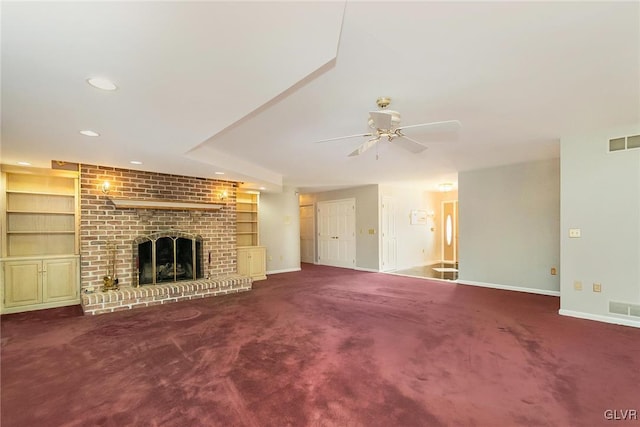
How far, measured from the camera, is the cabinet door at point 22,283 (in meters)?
4.50

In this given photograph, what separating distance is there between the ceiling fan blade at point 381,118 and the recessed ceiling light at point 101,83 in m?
1.88

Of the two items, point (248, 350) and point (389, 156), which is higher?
point (389, 156)

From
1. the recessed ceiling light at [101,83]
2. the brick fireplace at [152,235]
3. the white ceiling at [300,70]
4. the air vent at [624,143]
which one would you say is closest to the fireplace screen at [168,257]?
the brick fireplace at [152,235]

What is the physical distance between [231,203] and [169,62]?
193 inches

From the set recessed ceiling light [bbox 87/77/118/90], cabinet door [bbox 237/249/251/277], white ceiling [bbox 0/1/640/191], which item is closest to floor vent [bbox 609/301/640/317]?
white ceiling [bbox 0/1/640/191]

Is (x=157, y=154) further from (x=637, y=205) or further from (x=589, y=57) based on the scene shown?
(x=637, y=205)

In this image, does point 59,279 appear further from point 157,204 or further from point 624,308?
point 624,308

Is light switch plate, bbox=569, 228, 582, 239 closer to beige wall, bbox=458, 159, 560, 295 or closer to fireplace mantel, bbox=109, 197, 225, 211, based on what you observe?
beige wall, bbox=458, 159, 560, 295

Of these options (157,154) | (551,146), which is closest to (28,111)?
(157,154)

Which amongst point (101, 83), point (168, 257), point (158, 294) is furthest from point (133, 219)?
point (101, 83)

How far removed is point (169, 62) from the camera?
180cm

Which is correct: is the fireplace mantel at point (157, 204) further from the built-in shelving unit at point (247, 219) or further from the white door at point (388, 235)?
the white door at point (388, 235)

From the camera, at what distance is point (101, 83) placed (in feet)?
6.72

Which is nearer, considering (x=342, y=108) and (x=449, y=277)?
(x=342, y=108)
